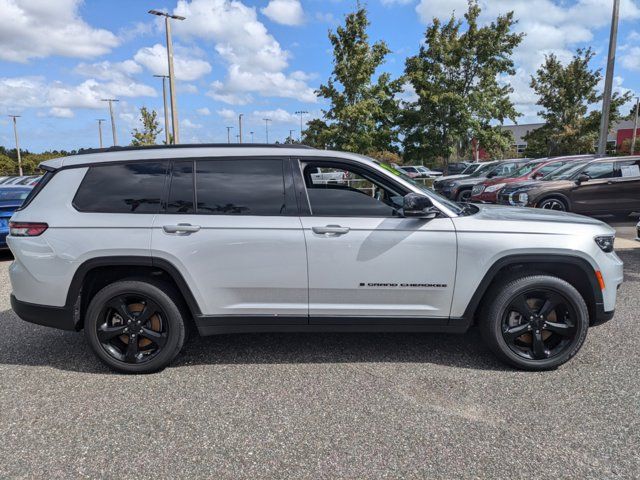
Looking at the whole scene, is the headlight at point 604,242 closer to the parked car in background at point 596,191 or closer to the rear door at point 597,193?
the parked car in background at point 596,191

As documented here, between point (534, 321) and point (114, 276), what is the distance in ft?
10.9

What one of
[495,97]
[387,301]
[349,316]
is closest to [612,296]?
[387,301]

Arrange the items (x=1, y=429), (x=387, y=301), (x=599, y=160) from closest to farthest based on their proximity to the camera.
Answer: (x=1, y=429) < (x=387, y=301) < (x=599, y=160)

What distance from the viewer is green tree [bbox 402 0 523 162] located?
24.0 m

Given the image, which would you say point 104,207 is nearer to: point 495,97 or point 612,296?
point 612,296

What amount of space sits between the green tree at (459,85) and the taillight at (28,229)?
74.0ft

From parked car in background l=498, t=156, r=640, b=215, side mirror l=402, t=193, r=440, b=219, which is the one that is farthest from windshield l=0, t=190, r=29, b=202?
parked car in background l=498, t=156, r=640, b=215

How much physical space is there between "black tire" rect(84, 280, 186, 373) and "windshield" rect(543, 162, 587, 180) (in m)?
10.8

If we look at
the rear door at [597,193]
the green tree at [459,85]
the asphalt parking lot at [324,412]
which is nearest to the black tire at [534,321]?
the asphalt parking lot at [324,412]

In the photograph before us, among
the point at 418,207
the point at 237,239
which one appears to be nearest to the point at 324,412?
the point at 237,239

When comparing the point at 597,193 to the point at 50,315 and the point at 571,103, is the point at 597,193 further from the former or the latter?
the point at 571,103

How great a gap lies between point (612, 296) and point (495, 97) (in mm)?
23858

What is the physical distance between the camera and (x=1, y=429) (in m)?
2.98

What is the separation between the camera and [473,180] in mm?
16969
